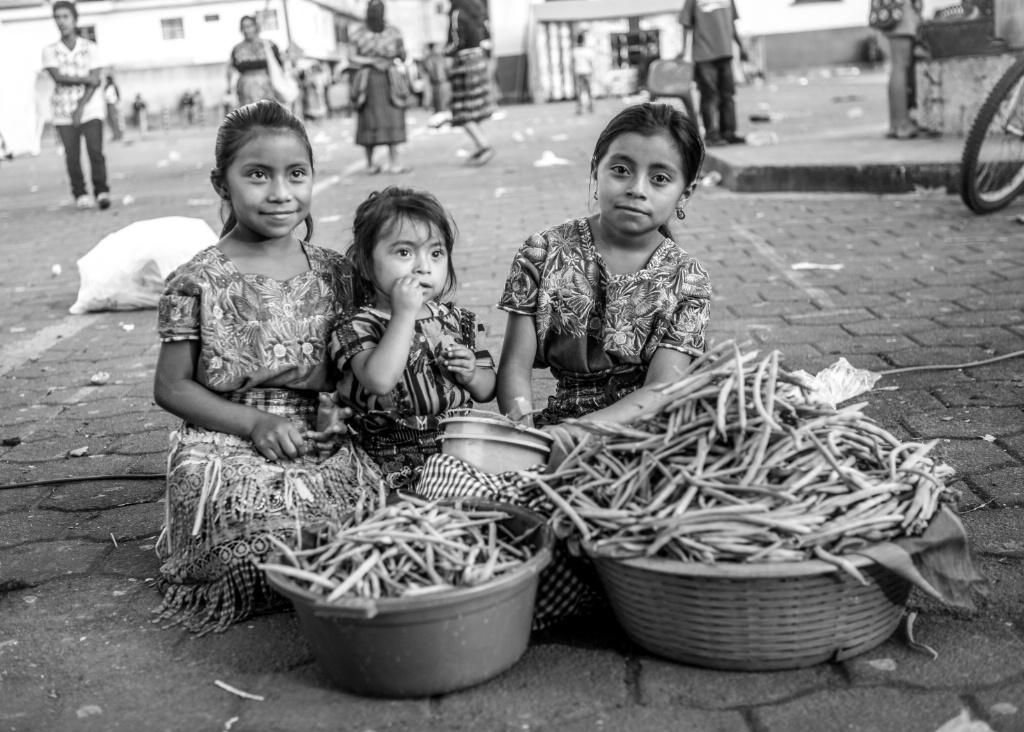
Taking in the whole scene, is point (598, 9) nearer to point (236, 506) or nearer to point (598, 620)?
point (236, 506)

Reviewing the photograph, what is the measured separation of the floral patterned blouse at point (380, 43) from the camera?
38.8 feet

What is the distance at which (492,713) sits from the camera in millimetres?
2102

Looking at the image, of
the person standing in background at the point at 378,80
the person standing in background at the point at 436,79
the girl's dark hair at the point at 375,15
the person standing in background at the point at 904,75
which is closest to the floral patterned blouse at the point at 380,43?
the person standing in background at the point at 378,80

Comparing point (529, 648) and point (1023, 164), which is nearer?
point (529, 648)

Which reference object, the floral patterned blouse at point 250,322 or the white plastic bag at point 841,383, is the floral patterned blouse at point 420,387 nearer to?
the floral patterned blouse at point 250,322

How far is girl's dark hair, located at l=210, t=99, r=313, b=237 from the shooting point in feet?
9.26

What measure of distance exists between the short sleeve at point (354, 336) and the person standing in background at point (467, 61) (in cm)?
999

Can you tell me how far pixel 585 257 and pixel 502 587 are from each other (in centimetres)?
121

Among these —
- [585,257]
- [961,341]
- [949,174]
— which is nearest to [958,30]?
[949,174]

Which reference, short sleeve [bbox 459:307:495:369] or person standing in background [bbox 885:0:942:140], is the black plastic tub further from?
person standing in background [bbox 885:0:942:140]

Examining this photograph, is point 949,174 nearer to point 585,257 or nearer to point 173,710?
point 585,257

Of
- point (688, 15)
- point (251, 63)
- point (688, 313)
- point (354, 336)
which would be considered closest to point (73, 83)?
point (251, 63)

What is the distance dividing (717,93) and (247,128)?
949 centimetres

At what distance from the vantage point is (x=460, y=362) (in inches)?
113
